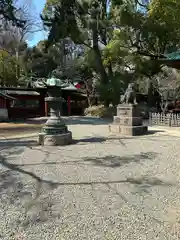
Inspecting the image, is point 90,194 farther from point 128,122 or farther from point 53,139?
point 128,122

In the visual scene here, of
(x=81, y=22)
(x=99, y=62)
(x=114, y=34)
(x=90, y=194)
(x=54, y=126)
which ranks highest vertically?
(x=81, y=22)

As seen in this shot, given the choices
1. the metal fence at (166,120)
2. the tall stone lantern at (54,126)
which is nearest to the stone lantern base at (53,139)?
the tall stone lantern at (54,126)

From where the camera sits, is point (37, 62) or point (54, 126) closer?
point (54, 126)

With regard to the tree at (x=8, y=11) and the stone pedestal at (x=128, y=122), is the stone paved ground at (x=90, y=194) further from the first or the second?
the tree at (x=8, y=11)

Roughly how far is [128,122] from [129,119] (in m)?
0.14

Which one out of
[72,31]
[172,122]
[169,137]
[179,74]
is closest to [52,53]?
[72,31]

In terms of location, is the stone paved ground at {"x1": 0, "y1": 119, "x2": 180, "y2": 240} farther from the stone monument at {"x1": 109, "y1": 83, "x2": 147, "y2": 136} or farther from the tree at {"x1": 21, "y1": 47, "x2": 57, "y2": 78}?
the tree at {"x1": 21, "y1": 47, "x2": 57, "y2": 78}

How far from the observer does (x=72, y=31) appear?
75.7 ft

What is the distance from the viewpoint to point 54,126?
10031 millimetres

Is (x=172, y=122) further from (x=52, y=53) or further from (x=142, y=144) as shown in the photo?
(x=52, y=53)

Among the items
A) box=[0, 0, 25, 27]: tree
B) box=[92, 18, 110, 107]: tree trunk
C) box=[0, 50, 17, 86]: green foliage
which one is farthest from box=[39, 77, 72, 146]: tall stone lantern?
box=[0, 50, 17, 86]: green foliage

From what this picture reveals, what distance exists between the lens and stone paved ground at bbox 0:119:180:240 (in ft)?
12.0

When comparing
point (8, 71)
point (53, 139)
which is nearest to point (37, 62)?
point (8, 71)

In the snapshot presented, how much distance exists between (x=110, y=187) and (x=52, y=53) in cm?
2430
